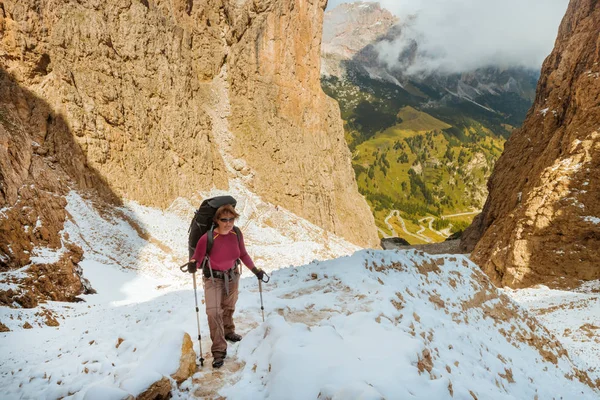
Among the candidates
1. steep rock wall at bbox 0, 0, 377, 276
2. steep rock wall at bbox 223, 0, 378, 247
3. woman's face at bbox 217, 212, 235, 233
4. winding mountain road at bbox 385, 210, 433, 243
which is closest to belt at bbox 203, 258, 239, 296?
woman's face at bbox 217, 212, 235, 233

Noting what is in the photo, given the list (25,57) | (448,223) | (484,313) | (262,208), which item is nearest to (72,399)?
(484,313)

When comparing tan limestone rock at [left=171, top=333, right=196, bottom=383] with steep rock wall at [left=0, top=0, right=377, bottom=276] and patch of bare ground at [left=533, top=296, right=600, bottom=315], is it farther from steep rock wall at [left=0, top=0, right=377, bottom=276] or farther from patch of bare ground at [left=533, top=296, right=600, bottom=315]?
patch of bare ground at [left=533, top=296, right=600, bottom=315]

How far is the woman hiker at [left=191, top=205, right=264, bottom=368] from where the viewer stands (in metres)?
5.70

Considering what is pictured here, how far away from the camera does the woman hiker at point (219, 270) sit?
5699 millimetres

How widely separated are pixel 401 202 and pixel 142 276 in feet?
608

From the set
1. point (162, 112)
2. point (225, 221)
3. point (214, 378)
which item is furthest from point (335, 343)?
point (162, 112)

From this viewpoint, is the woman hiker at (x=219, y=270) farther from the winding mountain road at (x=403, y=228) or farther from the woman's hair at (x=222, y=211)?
the winding mountain road at (x=403, y=228)

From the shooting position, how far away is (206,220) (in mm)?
5820

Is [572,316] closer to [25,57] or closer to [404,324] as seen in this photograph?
[404,324]

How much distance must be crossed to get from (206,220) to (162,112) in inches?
1264

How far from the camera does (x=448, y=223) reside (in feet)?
553

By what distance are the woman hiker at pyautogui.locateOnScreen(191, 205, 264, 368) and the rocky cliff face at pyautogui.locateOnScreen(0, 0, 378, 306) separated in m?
12.4

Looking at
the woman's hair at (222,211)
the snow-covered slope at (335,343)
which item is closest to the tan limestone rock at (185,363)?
the snow-covered slope at (335,343)

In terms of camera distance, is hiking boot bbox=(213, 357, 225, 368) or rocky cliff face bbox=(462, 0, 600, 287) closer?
hiking boot bbox=(213, 357, 225, 368)
